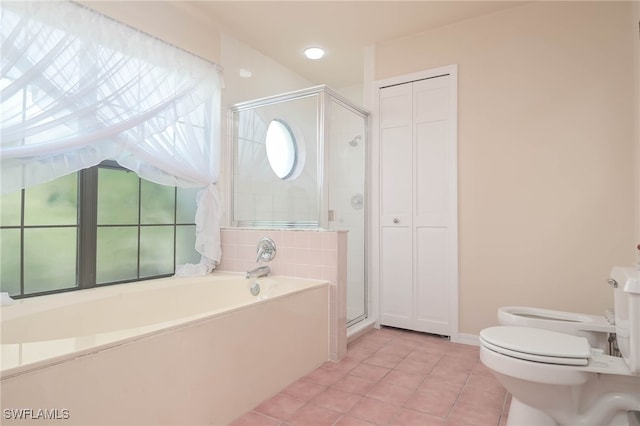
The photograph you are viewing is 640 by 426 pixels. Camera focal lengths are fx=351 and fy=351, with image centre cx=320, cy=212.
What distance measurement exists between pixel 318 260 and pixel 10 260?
1.70 m

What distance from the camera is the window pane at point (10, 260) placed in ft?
5.92

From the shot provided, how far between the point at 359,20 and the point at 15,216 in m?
2.60

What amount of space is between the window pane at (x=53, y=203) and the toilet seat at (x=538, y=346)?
230 cm

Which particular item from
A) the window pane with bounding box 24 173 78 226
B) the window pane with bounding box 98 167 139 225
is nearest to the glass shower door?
the window pane with bounding box 98 167 139 225

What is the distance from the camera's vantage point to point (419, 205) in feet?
9.46

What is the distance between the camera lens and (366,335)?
2844 mm

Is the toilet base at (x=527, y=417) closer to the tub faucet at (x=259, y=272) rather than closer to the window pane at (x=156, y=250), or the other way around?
the tub faucet at (x=259, y=272)

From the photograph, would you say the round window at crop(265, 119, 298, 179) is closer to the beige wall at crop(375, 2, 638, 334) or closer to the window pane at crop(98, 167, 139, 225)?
the window pane at crop(98, 167, 139, 225)

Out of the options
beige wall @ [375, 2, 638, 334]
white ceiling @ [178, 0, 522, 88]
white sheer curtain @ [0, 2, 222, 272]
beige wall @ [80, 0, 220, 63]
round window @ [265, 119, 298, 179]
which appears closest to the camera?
white sheer curtain @ [0, 2, 222, 272]

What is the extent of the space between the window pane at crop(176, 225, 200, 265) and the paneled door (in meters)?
1.55

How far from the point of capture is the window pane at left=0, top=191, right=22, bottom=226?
180 centimetres

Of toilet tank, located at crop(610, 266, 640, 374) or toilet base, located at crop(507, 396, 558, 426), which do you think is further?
toilet base, located at crop(507, 396, 558, 426)

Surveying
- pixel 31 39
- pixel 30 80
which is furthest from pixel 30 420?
pixel 31 39

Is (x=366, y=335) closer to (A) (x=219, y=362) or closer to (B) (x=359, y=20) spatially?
(A) (x=219, y=362)
